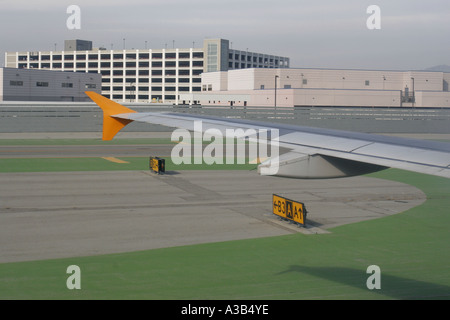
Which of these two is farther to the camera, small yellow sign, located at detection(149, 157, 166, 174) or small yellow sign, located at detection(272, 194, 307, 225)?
small yellow sign, located at detection(149, 157, 166, 174)

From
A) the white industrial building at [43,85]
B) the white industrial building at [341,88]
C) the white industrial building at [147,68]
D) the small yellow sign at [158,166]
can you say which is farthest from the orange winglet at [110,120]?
the white industrial building at [147,68]

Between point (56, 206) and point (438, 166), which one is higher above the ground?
point (438, 166)

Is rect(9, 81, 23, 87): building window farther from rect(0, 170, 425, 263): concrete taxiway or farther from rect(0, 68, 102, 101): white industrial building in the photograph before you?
rect(0, 170, 425, 263): concrete taxiway

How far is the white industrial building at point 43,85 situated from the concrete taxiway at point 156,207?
301 feet

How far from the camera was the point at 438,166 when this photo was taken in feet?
24.8

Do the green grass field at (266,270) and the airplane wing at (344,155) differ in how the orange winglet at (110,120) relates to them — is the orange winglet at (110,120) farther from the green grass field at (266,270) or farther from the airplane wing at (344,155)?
the green grass field at (266,270)

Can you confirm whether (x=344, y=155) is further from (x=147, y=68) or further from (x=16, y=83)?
(x=147, y=68)

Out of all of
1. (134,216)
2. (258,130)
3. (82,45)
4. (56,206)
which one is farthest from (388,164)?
(82,45)

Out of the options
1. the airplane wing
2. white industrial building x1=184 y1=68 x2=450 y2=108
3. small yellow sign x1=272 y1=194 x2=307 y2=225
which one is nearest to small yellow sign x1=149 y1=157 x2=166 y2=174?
small yellow sign x1=272 y1=194 x2=307 y2=225

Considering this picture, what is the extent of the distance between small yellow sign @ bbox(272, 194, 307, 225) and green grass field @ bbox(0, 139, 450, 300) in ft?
3.60

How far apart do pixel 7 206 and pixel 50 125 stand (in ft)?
158

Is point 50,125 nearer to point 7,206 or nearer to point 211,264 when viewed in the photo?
point 7,206

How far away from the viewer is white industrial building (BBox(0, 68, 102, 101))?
119m
